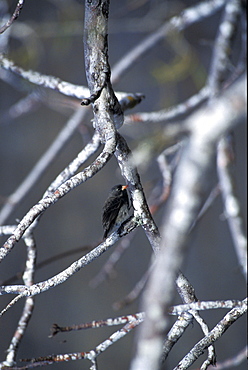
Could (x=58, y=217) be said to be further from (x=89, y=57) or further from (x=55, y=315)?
(x=89, y=57)

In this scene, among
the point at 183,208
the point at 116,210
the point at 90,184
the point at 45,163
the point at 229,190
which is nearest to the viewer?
the point at 183,208

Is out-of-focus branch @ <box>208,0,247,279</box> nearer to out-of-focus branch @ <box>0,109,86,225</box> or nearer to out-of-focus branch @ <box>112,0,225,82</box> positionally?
out-of-focus branch @ <box>112,0,225,82</box>

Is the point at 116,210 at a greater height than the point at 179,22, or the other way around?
the point at 179,22

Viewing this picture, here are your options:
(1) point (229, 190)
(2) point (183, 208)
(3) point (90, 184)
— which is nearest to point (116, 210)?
(2) point (183, 208)

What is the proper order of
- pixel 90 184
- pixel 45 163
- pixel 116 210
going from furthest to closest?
pixel 90 184 → pixel 45 163 → pixel 116 210

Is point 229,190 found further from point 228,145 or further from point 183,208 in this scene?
point 183,208

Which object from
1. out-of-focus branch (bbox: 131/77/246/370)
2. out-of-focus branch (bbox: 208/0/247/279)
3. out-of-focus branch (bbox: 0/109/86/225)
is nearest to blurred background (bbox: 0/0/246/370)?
out-of-focus branch (bbox: 0/109/86/225)

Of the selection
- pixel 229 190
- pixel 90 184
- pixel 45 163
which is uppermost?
pixel 90 184

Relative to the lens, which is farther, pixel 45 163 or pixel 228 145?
pixel 45 163
